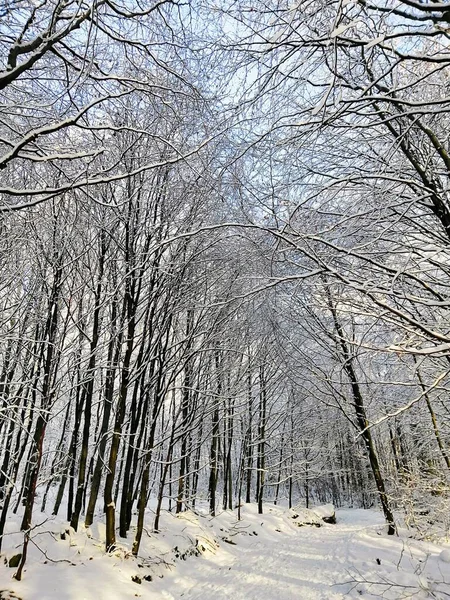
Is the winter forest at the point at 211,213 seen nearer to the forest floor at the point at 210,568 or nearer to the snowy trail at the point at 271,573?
the forest floor at the point at 210,568

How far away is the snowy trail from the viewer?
5.70 metres

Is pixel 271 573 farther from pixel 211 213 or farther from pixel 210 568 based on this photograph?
pixel 211 213

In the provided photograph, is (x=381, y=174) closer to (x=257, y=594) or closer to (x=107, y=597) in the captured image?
(x=107, y=597)

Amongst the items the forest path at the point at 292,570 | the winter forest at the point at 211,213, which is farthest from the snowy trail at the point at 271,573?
the winter forest at the point at 211,213

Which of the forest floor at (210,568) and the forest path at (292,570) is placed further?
the forest path at (292,570)

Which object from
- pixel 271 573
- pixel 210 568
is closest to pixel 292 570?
pixel 271 573

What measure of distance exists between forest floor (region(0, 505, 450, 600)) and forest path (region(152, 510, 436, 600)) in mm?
18

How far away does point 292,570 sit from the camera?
24.0 feet

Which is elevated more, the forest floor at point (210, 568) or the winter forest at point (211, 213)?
the winter forest at point (211, 213)

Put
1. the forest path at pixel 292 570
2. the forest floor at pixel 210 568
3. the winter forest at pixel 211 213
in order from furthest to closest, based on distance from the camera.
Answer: the forest path at pixel 292 570 → the forest floor at pixel 210 568 → the winter forest at pixel 211 213

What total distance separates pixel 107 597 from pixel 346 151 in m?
6.11

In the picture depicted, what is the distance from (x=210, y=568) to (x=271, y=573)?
1.25 meters

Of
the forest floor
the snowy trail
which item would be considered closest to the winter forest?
the forest floor

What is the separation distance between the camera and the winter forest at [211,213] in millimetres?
2467
